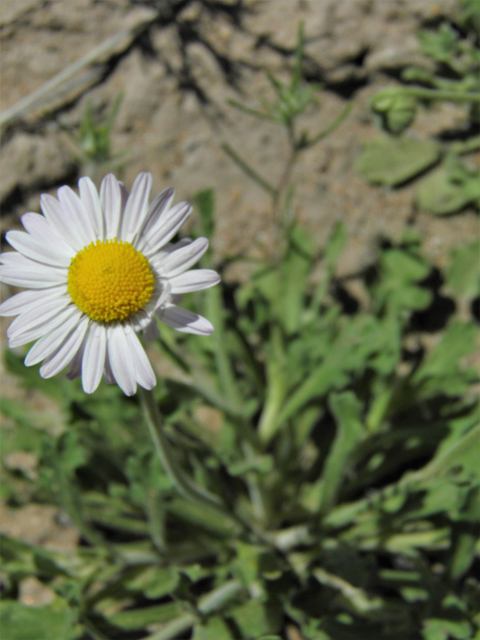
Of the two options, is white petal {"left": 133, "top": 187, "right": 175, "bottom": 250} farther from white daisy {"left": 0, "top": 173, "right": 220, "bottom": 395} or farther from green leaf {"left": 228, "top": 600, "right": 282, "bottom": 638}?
green leaf {"left": 228, "top": 600, "right": 282, "bottom": 638}

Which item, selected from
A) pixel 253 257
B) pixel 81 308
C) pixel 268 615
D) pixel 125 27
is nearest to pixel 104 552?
pixel 268 615

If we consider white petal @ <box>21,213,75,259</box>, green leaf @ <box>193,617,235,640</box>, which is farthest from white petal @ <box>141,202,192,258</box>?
green leaf @ <box>193,617,235,640</box>

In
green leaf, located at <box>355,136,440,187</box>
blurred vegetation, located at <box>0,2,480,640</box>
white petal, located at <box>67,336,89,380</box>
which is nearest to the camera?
white petal, located at <box>67,336,89,380</box>

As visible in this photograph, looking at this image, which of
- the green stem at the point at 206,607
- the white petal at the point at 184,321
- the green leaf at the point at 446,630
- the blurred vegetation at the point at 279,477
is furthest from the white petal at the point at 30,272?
the green leaf at the point at 446,630

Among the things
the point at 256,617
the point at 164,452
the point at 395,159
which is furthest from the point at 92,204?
the point at 395,159

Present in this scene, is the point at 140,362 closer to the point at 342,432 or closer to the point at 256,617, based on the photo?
the point at 342,432
